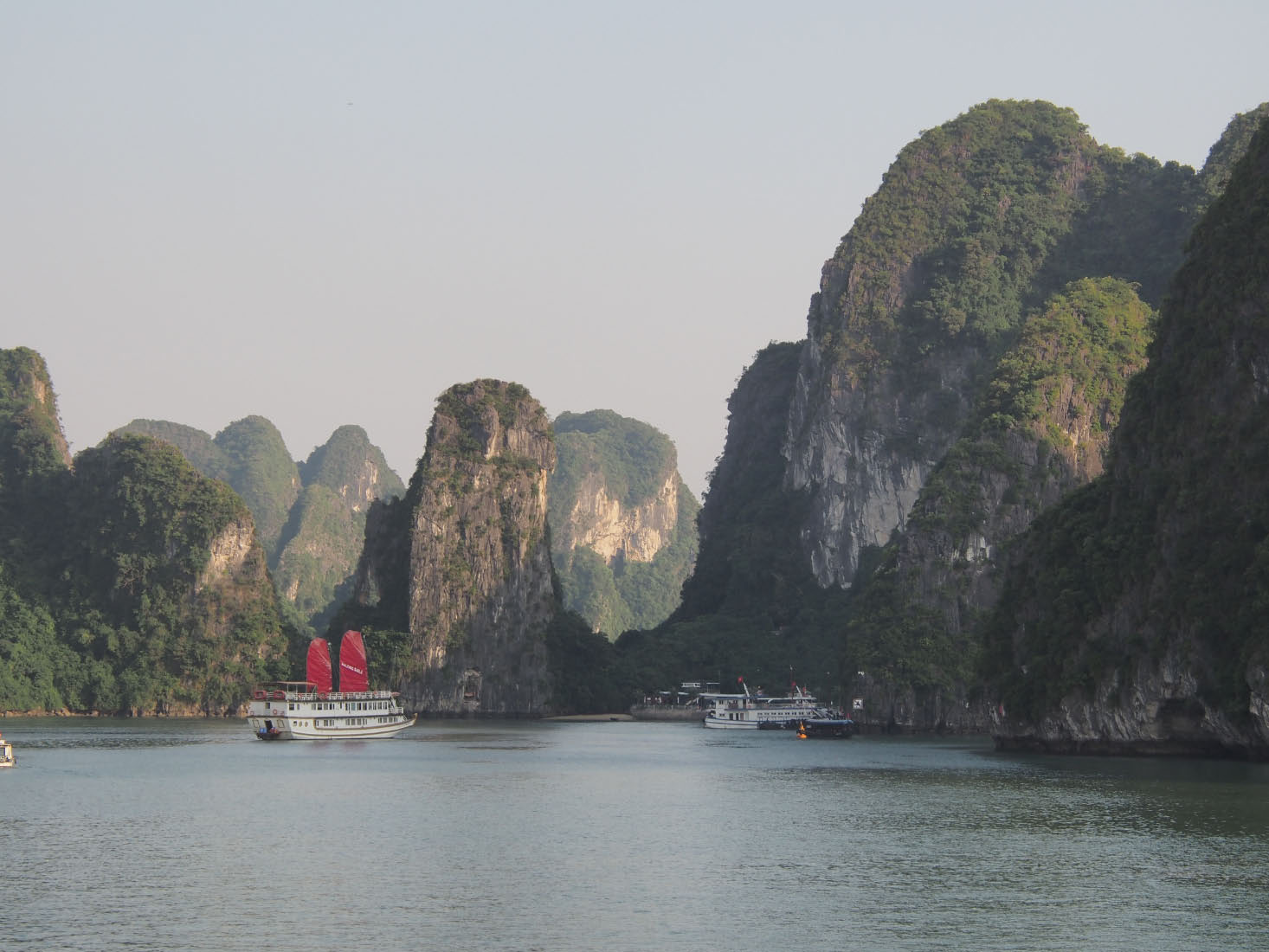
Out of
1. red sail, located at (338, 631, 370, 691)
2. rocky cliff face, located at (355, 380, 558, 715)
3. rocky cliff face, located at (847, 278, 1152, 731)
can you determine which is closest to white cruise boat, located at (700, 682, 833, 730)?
rocky cliff face, located at (847, 278, 1152, 731)

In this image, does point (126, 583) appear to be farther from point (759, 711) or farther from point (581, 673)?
point (759, 711)

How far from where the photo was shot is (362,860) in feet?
127

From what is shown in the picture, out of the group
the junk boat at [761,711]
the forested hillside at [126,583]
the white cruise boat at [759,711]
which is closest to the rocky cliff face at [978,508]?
the junk boat at [761,711]

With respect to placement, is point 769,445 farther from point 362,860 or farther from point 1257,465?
point 362,860

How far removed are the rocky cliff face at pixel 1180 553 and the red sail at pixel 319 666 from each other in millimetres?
39623

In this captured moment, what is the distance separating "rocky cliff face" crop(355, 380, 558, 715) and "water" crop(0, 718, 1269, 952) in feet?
218

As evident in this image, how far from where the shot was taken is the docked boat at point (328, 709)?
9294cm

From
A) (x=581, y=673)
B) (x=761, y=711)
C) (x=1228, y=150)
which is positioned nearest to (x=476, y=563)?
(x=581, y=673)

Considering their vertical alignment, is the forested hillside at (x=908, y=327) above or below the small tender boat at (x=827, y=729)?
above

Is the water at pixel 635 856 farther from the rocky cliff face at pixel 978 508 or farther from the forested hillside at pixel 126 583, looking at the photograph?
the forested hillside at pixel 126 583

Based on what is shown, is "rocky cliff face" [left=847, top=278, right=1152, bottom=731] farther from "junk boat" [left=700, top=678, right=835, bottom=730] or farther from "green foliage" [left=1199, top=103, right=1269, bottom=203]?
"green foliage" [left=1199, top=103, right=1269, bottom=203]

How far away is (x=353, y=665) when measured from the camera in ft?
339

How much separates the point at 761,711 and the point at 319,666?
36562mm

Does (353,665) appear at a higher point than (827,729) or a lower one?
higher
